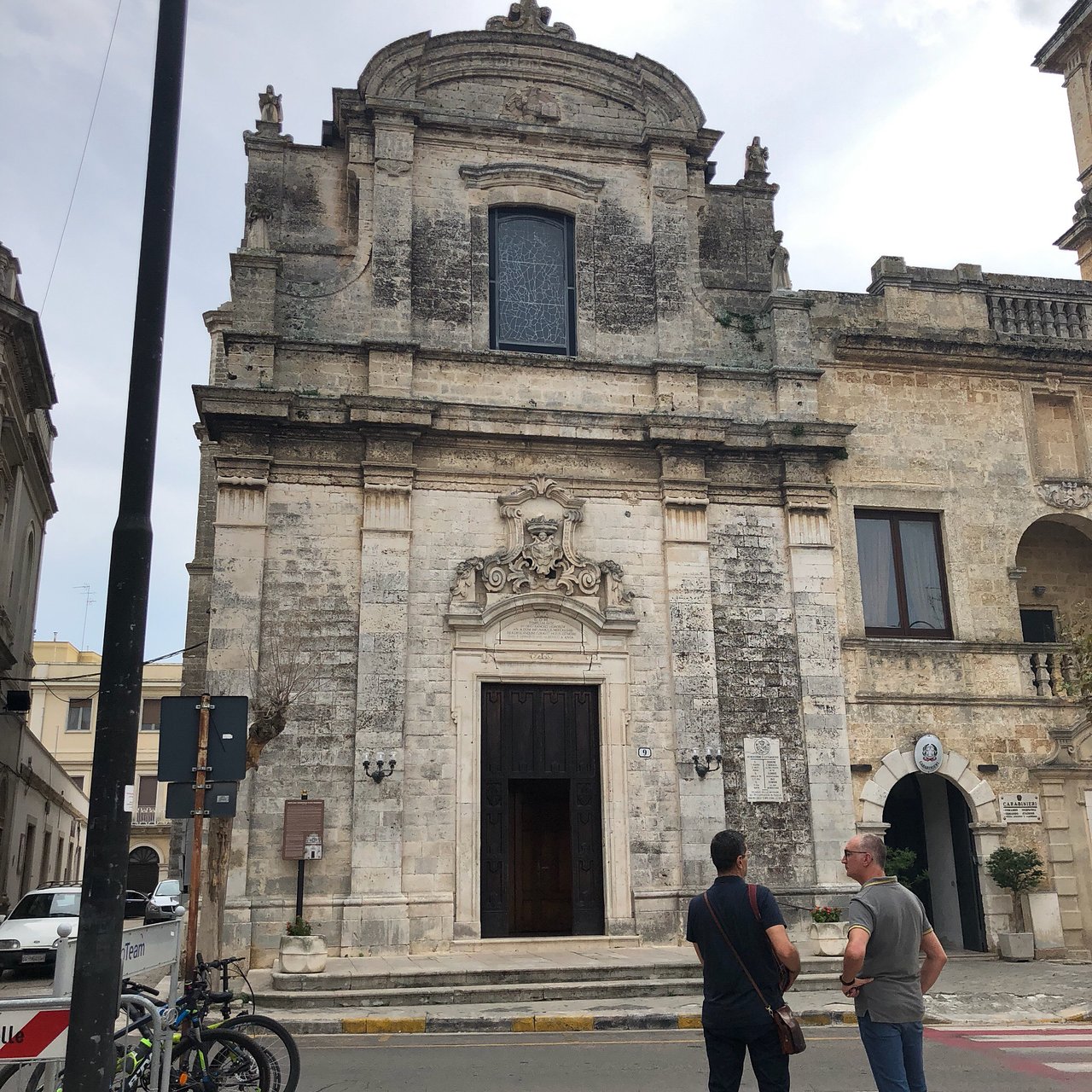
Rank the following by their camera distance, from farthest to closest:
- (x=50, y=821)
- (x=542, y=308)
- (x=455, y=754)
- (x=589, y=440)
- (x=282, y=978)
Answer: (x=50, y=821) < (x=542, y=308) < (x=589, y=440) < (x=455, y=754) < (x=282, y=978)

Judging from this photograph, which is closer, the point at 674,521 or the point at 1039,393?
the point at 674,521

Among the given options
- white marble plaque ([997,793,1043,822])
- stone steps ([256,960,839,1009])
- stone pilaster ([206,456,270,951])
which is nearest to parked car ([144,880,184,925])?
stone pilaster ([206,456,270,951])

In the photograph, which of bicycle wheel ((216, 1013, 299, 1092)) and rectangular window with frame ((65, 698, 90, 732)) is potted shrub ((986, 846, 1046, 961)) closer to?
bicycle wheel ((216, 1013, 299, 1092))

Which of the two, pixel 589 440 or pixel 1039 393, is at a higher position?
pixel 1039 393

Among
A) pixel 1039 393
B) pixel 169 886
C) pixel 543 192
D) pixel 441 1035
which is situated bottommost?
pixel 441 1035

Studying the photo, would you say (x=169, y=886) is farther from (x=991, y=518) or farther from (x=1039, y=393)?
(x=1039, y=393)

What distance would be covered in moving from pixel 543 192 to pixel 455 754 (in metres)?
9.77

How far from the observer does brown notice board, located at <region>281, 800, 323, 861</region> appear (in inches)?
605

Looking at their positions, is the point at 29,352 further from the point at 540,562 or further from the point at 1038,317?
the point at 1038,317

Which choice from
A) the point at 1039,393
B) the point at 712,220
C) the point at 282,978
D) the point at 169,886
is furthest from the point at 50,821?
the point at 1039,393

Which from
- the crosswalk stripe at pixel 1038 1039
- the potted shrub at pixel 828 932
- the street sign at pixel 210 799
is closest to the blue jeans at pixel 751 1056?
the street sign at pixel 210 799

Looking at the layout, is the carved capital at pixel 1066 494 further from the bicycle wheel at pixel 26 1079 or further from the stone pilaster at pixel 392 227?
the bicycle wheel at pixel 26 1079

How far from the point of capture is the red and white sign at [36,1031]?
5.73 meters

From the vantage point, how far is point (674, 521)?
59.1ft
